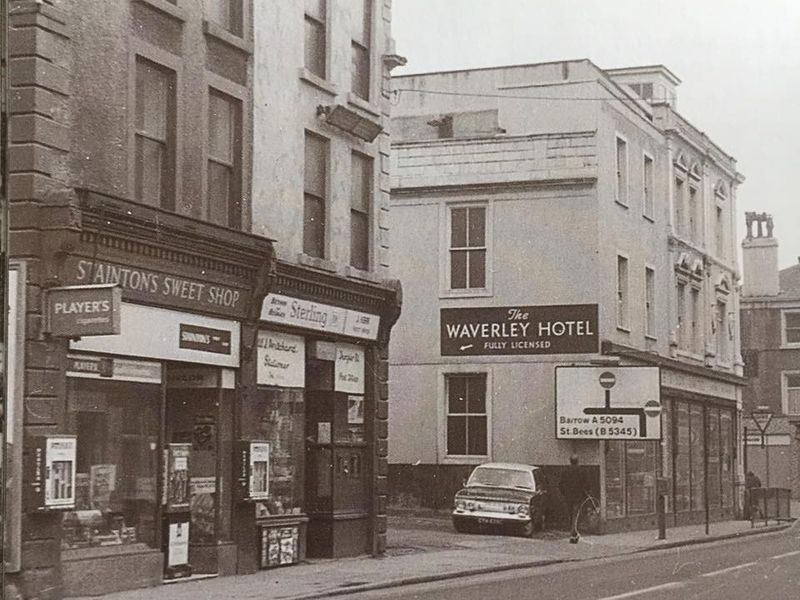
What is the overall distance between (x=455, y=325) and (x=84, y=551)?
1864 centimetres

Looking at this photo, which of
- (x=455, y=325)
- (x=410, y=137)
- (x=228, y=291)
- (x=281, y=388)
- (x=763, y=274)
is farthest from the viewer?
(x=763, y=274)

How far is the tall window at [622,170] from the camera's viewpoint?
120 feet

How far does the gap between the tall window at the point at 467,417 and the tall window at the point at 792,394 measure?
38.3m

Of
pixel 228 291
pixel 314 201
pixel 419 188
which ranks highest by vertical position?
pixel 419 188

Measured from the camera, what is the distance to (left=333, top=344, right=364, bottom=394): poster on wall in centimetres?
2373

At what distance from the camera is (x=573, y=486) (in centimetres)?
A: 3366

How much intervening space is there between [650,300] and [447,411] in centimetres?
737

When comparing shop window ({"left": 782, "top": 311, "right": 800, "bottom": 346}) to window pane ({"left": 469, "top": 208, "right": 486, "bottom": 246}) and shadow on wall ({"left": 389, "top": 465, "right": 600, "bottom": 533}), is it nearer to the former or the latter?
window pane ({"left": 469, "top": 208, "right": 486, "bottom": 246})

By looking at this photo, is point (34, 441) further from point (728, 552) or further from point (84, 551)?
point (728, 552)

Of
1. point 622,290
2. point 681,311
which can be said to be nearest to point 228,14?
point 622,290

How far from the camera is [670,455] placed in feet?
132

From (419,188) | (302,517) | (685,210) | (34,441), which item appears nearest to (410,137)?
(419,188)

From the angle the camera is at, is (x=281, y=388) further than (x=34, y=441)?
Yes

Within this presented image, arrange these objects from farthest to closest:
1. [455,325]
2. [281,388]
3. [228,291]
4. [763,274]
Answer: [763,274], [455,325], [281,388], [228,291]
